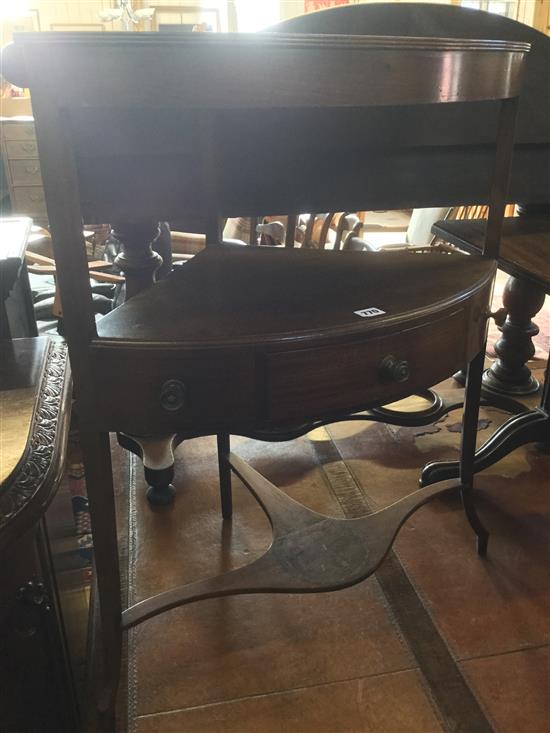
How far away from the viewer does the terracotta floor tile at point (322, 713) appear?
3.39ft

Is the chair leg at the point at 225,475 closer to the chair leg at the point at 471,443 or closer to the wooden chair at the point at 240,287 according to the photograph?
the wooden chair at the point at 240,287

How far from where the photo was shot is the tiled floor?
106cm

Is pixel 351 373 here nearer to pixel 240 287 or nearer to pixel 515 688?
pixel 240 287

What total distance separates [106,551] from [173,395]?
1.01ft

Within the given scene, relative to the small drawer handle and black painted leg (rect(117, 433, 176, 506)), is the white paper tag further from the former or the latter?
black painted leg (rect(117, 433, 176, 506))

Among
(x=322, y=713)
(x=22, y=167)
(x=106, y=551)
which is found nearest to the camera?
(x=106, y=551)

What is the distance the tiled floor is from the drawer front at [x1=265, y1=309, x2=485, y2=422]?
57 centimetres

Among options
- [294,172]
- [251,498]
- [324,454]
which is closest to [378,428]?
[324,454]

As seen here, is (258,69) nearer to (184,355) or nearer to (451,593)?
(184,355)

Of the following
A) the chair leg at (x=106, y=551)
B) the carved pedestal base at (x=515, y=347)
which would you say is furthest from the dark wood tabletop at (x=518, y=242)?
the chair leg at (x=106, y=551)

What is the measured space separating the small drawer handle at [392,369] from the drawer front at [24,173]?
527 cm

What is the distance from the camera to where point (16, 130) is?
5.30 metres

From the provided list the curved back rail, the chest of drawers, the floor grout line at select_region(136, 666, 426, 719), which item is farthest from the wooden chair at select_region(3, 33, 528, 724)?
the chest of drawers

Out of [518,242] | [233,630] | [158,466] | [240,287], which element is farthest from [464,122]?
[233,630]
